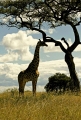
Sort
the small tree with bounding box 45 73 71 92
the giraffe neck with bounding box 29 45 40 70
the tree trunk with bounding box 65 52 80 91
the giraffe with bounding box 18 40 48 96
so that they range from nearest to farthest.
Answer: the giraffe with bounding box 18 40 48 96, the giraffe neck with bounding box 29 45 40 70, the tree trunk with bounding box 65 52 80 91, the small tree with bounding box 45 73 71 92

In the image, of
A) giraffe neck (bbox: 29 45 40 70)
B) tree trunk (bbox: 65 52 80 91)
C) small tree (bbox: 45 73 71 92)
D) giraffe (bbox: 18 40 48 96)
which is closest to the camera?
giraffe (bbox: 18 40 48 96)

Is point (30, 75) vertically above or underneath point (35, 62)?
underneath

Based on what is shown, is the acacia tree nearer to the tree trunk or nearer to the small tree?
the tree trunk

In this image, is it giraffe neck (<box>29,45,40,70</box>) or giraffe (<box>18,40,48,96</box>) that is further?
giraffe neck (<box>29,45,40,70</box>)

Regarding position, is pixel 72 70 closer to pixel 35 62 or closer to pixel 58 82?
pixel 35 62

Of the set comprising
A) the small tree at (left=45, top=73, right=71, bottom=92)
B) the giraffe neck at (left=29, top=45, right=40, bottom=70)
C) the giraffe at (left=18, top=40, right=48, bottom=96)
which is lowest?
the small tree at (left=45, top=73, right=71, bottom=92)

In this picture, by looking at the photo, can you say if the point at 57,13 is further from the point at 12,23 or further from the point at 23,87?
the point at 23,87

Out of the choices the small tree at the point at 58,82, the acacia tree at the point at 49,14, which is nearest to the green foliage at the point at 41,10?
the acacia tree at the point at 49,14

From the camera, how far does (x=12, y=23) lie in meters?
29.9

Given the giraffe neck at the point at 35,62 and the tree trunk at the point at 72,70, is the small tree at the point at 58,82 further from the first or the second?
the giraffe neck at the point at 35,62

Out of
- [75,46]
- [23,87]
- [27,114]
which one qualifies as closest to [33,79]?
[23,87]

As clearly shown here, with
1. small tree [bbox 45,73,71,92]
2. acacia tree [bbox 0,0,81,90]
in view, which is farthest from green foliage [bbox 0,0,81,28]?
small tree [bbox 45,73,71,92]

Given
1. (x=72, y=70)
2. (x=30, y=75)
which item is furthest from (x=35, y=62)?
(x=72, y=70)

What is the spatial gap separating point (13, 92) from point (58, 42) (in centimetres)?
789
